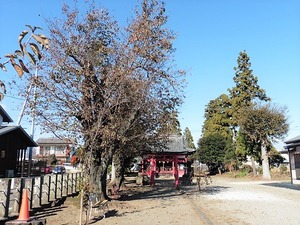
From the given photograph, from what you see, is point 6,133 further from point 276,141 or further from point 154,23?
point 276,141

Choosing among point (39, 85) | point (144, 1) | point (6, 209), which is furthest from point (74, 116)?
point (144, 1)

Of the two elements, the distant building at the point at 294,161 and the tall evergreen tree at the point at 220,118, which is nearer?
the distant building at the point at 294,161

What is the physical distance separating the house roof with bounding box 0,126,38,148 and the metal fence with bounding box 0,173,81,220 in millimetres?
9962

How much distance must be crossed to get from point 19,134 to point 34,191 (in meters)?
16.5

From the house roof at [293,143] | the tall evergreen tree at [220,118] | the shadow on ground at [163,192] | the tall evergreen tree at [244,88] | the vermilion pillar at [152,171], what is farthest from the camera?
the tall evergreen tree at [220,118]

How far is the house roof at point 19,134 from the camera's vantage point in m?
23.5

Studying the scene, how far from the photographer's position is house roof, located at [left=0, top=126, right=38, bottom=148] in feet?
77.2

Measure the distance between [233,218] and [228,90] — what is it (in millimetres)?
33783

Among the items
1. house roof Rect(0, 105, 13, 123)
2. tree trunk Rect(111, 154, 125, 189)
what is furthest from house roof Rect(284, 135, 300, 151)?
house roof Rect(0, 105, 13, 123)

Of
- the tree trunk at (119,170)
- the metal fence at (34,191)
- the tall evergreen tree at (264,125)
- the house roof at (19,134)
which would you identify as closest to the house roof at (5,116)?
the house roof at (19,134)

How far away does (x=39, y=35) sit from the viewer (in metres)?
2.34

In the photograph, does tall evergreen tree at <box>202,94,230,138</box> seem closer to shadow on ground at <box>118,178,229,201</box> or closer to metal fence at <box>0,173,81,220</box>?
shadow on ground at <box>118,178,229,201</box>

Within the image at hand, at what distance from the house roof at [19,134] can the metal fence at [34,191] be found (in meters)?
9.96

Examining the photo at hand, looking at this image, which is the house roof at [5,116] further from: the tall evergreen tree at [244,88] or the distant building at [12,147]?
the tall evergreen tree at [244,88]
